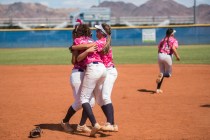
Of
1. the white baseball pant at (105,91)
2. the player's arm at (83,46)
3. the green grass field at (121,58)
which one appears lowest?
the green grass field at (121,58)

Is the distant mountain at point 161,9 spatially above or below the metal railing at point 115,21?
above

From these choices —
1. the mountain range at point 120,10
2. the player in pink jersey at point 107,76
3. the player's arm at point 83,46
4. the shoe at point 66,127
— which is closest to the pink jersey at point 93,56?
the player in pink jersey at point 107,76

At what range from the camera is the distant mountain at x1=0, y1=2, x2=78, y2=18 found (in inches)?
6368

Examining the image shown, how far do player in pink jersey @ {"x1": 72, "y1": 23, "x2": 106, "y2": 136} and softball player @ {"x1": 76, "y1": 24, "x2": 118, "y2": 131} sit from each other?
118mm

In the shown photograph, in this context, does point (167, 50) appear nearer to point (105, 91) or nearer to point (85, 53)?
point (105, 91)

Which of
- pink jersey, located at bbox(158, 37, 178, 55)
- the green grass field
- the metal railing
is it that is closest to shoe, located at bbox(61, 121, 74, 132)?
pink jersey, located at bbox(158, 37, 178, 55)

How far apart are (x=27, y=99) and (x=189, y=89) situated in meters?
4.77

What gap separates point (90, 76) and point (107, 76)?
1.98 ft

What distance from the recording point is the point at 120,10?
171 meters

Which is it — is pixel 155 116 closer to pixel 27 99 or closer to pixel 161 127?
pixel 161 127

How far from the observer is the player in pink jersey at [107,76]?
20.2 ft

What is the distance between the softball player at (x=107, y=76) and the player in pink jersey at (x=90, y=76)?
0.39 feet

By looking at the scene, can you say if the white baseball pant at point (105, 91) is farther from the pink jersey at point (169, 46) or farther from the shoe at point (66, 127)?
the pink jersey at point (169, 46)

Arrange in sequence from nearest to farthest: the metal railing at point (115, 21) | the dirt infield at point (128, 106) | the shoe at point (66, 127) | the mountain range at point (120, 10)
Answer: the dirt infield at point (128, 106)
the shoe at point (66, 127)
the metal railing at point (115, 21)
the mountain range at point (120, 10)
